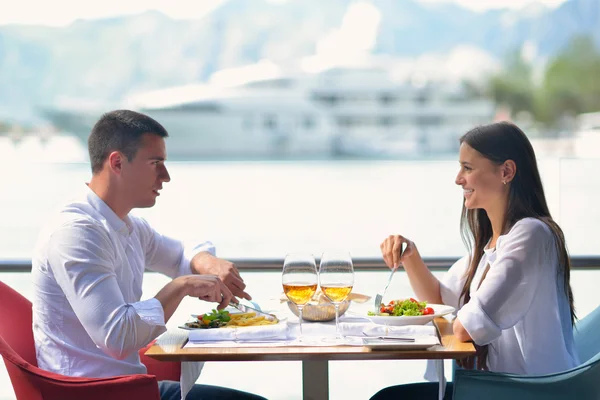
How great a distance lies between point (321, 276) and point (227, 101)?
2763 centimetres

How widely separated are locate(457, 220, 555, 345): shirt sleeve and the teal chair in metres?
0.08

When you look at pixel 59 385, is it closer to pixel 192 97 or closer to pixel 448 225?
pixel 448 225

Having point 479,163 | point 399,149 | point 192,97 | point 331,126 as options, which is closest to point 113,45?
point 192,97

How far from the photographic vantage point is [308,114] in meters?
30.1

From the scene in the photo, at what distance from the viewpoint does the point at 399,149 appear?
1241 inches

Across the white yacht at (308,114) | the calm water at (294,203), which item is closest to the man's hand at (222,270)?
the calm water at (294,203)

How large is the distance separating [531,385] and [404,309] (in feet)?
1.02

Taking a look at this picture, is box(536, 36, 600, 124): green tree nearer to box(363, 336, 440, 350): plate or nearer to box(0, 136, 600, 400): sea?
box(0, 136, 600, 400): sea

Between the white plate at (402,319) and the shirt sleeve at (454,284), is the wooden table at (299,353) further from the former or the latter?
the shirt sleeve at (454,284)

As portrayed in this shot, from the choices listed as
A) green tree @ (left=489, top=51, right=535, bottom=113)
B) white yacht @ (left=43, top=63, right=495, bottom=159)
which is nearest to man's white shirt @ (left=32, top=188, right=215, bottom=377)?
white yacht @ (left=43, top=63, right=495, bottom=159)

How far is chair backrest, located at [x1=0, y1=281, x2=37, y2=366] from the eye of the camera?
193 cm

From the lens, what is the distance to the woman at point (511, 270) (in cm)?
179

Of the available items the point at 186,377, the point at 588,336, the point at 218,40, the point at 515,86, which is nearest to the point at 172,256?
the point at 186,377

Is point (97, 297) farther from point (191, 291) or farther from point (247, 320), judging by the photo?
point (247, 320)
